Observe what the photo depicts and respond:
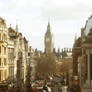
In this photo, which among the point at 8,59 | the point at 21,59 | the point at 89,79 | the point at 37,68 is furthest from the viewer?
the point at 37,68

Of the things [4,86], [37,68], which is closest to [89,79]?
[4,86]

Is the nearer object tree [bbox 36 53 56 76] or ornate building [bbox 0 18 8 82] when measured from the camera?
ornate building [bbox 0 18 8 82]

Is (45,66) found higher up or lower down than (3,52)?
lower down

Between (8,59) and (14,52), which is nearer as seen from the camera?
(8,59)

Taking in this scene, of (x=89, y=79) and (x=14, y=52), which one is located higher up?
(x=14, y=52)

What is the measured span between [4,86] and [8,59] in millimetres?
15042

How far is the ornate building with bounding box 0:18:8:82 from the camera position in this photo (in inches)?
2243

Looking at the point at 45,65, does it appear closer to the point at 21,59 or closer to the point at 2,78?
the point at 21,59

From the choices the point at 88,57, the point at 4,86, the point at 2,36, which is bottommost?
the point at 4,86

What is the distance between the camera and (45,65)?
13762 cm

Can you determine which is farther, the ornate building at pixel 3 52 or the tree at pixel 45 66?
the tree at pixel 45 66

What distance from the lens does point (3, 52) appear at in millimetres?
58625

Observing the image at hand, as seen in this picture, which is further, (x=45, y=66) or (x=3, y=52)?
(x=45, y=66)

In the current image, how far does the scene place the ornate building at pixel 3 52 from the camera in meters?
57.0
